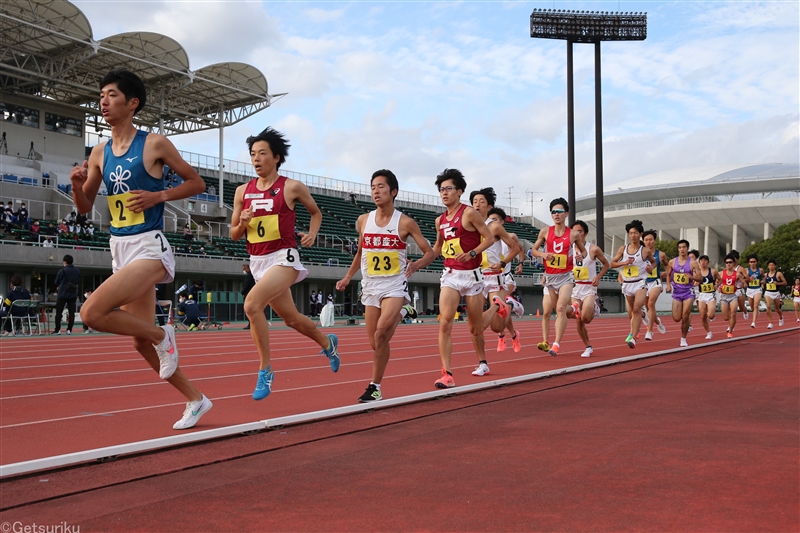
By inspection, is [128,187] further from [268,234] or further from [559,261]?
[559,261]

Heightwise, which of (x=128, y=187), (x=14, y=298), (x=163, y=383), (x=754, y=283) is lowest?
(x=163, y=383)

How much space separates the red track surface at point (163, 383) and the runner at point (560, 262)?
25.8 inches

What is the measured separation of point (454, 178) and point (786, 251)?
225ft

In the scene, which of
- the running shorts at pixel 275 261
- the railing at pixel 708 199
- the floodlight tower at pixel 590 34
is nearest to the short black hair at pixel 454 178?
the running shorts at pixel 275 261

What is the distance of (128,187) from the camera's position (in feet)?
17.5

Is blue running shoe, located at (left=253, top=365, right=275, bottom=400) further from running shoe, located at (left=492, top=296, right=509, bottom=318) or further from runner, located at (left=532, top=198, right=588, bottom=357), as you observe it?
runner, located at (left=532, top=198, right=588, bottom=357)

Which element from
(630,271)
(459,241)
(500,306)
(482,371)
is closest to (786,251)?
(630,271)

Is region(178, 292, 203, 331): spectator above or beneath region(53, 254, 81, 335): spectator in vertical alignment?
beneath

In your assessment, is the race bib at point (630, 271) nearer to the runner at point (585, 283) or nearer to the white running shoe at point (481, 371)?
the runner at point (585, 283)

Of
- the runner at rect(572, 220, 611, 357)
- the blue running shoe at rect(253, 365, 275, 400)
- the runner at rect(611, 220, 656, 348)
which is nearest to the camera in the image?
the blue running shoe at rect(253, 365, 275, 400)

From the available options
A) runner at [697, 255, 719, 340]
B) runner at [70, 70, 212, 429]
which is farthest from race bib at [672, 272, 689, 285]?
runner at [70, 70, 212, 429]

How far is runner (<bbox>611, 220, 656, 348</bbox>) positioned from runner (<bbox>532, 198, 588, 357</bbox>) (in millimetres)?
2247

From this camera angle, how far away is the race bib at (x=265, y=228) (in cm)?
690

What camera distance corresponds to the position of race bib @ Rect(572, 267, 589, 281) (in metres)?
12.7
